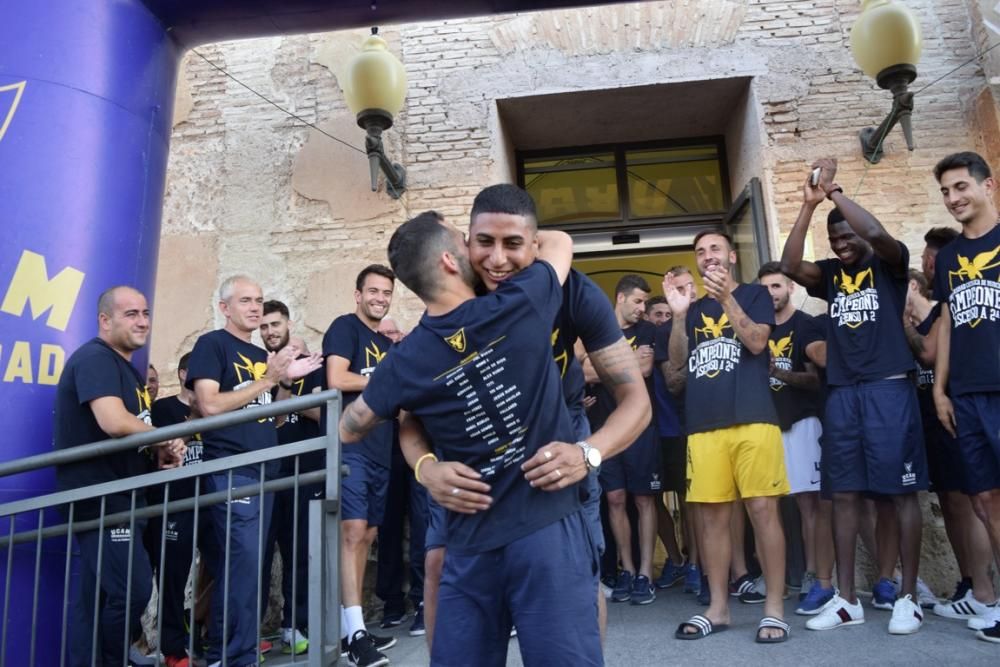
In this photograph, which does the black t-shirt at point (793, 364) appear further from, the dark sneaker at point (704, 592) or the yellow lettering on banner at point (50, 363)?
the yellow lettering on banner at point (50, 363)

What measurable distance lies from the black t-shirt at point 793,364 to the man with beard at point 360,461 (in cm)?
241

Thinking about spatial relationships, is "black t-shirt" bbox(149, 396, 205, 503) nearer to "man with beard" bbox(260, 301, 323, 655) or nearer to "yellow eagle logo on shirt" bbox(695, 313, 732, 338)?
"man with beard" bbox(260, 301, 323, 655)

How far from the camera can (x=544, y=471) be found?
87.5 inches

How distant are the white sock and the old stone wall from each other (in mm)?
2891

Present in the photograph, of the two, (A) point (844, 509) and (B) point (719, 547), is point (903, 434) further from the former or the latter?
(B) point (719, 547)

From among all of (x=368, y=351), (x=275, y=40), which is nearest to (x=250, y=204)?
(x=275, y=40)

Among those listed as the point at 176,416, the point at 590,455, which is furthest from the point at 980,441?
the point at 176,416

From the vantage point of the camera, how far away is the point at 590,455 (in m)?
2.33

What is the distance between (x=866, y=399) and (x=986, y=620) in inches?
45.5

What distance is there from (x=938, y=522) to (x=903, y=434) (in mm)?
1605

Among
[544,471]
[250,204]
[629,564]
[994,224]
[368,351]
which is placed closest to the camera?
[544,471]

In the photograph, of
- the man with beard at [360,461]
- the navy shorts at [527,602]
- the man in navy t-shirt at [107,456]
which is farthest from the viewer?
the man with beard at [360,461]

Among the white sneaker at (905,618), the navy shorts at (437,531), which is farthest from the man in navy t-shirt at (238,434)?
the white sneaker at (905,618)

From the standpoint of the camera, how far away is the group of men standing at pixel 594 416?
7.56ft
